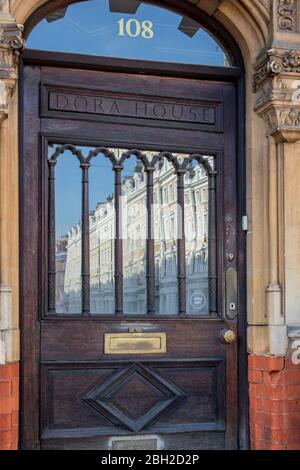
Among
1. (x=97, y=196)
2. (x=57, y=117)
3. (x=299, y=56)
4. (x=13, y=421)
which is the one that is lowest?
(x=13, y=421)

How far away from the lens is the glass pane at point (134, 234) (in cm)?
506

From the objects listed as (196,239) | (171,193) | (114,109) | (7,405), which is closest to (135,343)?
(196,239)

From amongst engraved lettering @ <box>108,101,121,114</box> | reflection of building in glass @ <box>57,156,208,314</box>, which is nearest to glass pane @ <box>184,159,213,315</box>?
reflection of building in glass @ <box>57,156,208,314</box>

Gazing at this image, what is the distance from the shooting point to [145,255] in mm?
5117

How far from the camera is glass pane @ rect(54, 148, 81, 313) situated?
4.92 m

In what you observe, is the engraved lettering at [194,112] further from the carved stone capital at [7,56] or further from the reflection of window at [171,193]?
the carved stone capital at [7,56]

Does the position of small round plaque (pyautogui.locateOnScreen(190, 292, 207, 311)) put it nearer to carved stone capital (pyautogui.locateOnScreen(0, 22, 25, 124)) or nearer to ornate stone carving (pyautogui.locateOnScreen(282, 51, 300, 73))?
ornate stone carving (pyautogui.locateOnScreen(282, 51, 300, 73))

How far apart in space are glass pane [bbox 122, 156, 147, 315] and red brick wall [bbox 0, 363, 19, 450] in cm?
92

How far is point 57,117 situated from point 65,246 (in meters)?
0.86

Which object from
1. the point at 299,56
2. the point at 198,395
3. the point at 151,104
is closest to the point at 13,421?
the point at 198,395

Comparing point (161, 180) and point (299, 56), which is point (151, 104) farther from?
point (299, 56)

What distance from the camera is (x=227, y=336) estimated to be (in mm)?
5090

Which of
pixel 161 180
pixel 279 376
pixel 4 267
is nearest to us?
pixel 4 267

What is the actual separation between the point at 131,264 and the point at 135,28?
5.39ft
